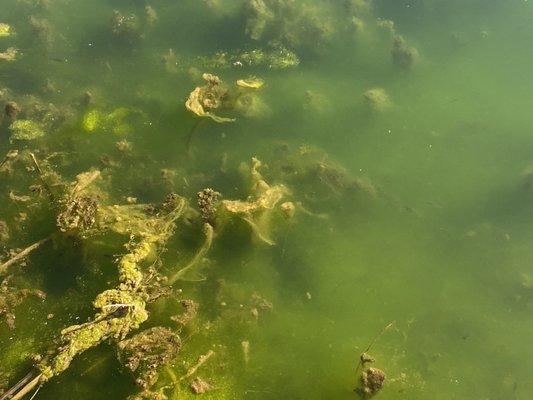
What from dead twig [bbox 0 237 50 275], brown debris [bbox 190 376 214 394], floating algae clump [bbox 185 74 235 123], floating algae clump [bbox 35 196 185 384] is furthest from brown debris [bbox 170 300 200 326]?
floating algae clump [bbox 185 74 235 123]

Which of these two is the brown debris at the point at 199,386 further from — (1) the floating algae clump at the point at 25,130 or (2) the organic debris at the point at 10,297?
(1) the floating algae clump at the point at 25,130

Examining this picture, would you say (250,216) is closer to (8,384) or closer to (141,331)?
(141,331)

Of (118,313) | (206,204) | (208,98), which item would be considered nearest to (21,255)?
(118,313)

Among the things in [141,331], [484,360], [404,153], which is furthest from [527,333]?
[141,331]

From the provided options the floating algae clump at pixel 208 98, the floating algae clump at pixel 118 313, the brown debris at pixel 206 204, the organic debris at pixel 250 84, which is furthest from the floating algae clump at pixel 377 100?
the floating algae clump at pixel 118 313

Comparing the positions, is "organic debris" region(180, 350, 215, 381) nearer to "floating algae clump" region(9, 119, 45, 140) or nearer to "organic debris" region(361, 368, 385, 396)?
"organic debris" region(361, 368, 385, 396)

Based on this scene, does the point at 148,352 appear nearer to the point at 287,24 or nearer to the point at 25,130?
the point at 25,130
